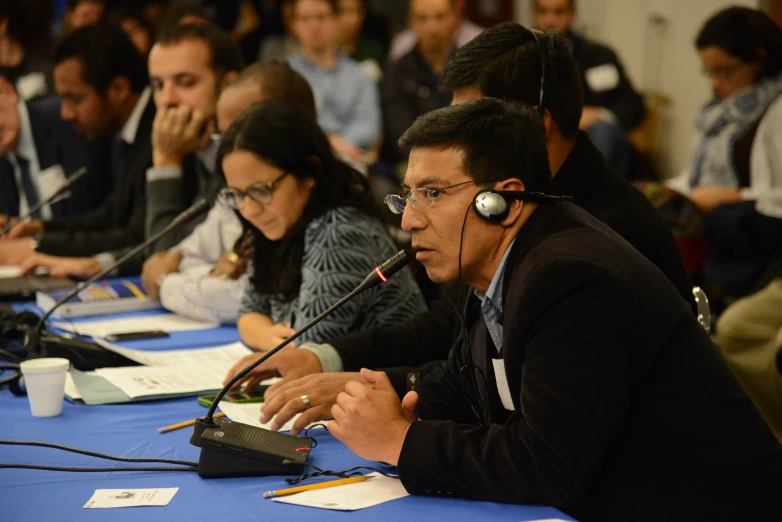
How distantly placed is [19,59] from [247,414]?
178 inches

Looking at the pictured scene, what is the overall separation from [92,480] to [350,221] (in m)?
0.98

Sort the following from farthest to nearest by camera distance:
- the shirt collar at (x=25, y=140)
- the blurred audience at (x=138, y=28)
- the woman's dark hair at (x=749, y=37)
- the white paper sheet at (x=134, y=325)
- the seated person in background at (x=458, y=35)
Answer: the seated person in background at (x=458, y=35) → the blurred audience at (x=138, y=28) → the shirt collar at (x=25, y=140) → the woman's dark hair at (x=749, y=37) → the white paper sheet at (x=134, y=325)

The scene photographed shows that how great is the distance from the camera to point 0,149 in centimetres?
434

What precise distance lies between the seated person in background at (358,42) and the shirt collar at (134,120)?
2.87 metres

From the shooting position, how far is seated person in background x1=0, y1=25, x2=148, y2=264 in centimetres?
373

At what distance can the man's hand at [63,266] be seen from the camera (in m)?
3.31

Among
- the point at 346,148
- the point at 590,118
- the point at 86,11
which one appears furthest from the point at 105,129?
the point at 590,118

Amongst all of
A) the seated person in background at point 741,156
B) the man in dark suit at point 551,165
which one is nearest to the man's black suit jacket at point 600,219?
the man in dark suit at point 551,165

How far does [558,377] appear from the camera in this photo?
1310 mm

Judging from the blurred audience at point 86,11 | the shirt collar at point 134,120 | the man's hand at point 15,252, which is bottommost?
the man's hand at point 15,252

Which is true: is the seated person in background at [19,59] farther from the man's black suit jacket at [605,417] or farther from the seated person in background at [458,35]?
the man's black suit jacket at [605,417]

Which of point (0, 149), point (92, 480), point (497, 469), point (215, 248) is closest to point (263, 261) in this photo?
point (215, 248)

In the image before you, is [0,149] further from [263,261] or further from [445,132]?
[445,132]

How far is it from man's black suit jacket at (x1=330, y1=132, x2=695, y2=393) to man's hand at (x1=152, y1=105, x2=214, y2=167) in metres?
1.47
